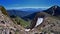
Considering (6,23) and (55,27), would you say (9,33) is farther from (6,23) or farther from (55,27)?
(55,27)

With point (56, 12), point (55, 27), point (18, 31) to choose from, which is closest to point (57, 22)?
point (55, 27)

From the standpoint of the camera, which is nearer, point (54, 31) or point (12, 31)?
point (12, 31)

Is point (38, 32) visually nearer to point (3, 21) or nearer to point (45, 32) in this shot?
point (45, 32)

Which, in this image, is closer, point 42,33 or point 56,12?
point 42,33

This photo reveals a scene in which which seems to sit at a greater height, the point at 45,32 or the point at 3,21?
the point at 3,21

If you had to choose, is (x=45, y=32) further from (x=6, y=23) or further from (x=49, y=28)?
(x=6, y=23)

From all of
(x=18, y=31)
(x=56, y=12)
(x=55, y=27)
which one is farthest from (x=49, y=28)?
(x=56, y=12)

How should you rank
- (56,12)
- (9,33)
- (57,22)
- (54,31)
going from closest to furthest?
(9,33), (54,31), (57,22), (56,12)

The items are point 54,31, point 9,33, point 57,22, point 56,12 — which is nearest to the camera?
point 9,33
